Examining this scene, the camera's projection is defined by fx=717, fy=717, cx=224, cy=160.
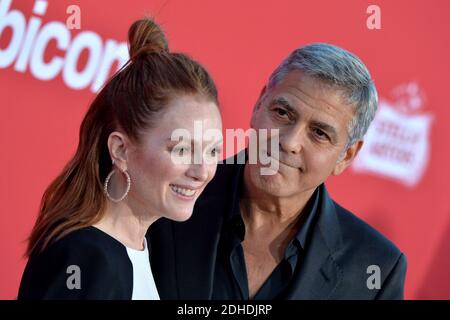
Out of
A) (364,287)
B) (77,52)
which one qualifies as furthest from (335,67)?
(77,52)

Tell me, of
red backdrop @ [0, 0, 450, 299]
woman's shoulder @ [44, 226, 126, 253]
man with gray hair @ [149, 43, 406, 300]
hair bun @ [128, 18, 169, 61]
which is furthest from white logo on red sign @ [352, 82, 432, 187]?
woman's shoulder @ [44, 226, 126, 253]

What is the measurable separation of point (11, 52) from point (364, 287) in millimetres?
1341

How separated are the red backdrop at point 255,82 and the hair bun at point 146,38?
3.10 ft

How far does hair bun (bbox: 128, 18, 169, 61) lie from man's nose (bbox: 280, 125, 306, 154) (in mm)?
345

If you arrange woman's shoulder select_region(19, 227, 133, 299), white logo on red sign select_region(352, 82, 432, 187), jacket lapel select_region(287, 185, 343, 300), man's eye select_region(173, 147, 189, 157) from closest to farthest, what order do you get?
woman's shoulder select_region(19, 227, 133, 299) < man's eye select_region(173, 147, 189, 157) < jacket lapel select_region(287, 185, 343, 300) < white logo on red sign select_region(352, 82, 432, 187)

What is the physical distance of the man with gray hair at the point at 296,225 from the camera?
5.11 ft

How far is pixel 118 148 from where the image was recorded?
135cm

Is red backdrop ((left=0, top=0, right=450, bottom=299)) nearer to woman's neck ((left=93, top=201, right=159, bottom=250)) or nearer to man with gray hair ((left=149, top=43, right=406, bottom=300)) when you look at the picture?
man with gray hair ((left=149, top=43, right=406, bottom=300))

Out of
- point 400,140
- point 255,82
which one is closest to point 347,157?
point 255,82

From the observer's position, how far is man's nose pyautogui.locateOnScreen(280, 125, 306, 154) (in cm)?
158

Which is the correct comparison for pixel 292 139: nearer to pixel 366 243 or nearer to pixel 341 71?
pixel 341 71

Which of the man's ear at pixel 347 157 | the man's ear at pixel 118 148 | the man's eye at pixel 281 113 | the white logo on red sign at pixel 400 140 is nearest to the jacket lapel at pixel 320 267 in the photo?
the man's ear at pixel 347 157

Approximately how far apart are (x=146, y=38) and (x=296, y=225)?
0.59 m

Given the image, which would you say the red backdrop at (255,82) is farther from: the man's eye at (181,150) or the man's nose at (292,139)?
the man's eye at (181,150)
